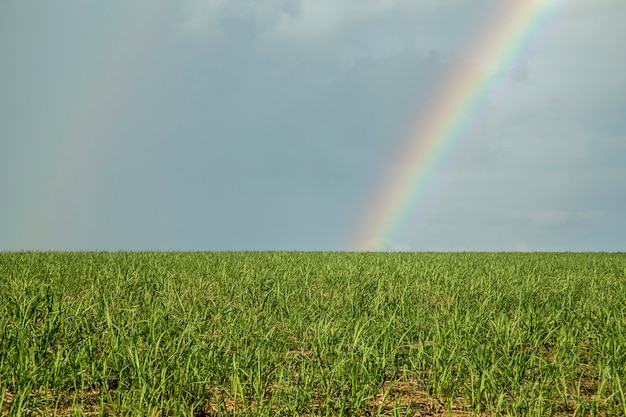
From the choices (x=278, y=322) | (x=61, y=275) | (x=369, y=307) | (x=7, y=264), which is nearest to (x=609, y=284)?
(x=369, y=307)

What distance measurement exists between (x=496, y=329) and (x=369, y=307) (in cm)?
217

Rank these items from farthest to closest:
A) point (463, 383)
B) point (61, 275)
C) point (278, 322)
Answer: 1. point (61, 275)
2. point (278, 322)
3. point (463, 383)

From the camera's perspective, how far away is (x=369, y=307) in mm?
8008

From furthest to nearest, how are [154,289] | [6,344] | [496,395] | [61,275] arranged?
[61,275] < [154,289] < [6,344] < [496,395]

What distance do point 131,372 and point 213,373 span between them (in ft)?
2.27

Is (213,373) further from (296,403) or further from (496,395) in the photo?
(496,395)

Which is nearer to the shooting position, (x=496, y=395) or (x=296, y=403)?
(x=296, y=403)

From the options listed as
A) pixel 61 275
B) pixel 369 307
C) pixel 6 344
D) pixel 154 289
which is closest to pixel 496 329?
pixel 369 307

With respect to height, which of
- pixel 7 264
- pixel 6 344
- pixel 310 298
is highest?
pixel 7 264

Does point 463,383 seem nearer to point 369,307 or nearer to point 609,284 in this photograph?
point 369,307

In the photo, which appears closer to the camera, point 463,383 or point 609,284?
point 463,383

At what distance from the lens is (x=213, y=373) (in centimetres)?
509

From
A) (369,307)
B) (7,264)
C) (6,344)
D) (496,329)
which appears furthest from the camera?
(7,264)

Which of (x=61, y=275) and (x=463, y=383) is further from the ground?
(x=61, y=275)
